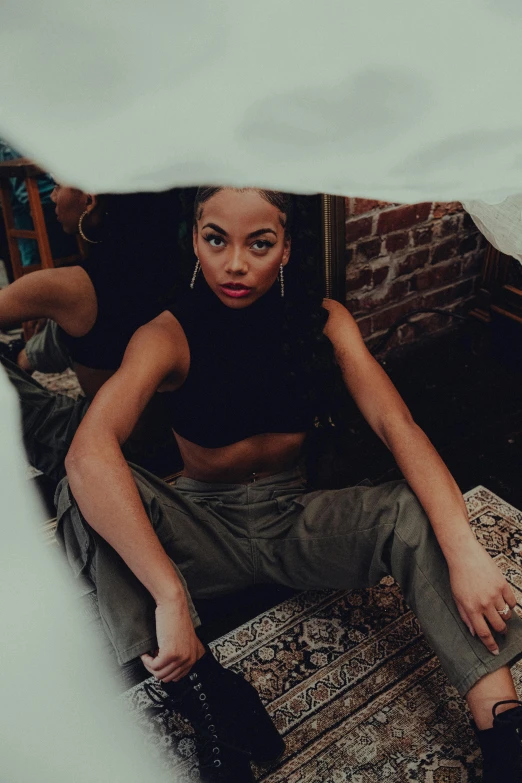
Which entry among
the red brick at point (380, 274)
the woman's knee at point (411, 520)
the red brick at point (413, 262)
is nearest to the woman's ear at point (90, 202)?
the woman's knee at point (411, 520)

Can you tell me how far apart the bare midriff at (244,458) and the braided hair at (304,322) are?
95 mm

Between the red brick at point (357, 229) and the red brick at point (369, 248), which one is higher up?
the red brick at point (357, 229)

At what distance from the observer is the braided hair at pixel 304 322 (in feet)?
3.86

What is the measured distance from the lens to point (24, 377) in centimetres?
126

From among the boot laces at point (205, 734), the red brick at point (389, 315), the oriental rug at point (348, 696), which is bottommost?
the oriental rug at point (348, 696)

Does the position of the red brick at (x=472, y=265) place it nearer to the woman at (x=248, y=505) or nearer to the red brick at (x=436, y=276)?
the red brick at (x=436, y=276)

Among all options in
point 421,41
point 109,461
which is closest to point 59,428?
point 109,461

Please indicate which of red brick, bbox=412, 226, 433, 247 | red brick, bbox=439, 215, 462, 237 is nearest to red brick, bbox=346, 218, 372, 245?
red brick, bbox=412, 226, 433, 247

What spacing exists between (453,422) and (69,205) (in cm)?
117

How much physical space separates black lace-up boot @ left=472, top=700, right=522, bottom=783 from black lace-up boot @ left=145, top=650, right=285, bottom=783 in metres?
0.31

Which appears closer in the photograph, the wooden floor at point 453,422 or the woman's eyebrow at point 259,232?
the woman's eyebrow at point 259,232

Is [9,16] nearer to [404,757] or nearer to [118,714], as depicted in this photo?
[118,714]

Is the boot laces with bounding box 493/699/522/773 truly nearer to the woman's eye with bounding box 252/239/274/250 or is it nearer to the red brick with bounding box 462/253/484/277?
the woman's eye with bounding box 252/239/274/250

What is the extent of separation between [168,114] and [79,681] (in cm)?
93
